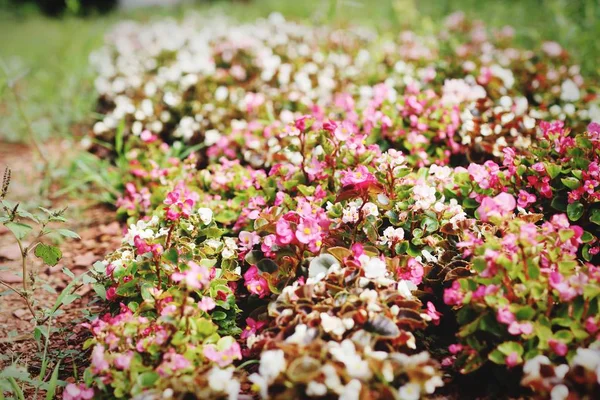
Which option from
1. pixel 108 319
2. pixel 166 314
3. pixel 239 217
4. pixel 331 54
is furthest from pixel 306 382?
pixel 331 54

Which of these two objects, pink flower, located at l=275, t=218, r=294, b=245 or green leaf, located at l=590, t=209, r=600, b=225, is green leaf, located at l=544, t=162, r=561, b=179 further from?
pink flower, located at l=275, t=218, r=294, b=245


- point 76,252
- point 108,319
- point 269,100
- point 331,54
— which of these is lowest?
point 76,252

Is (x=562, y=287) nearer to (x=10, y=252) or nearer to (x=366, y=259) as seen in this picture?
(x=366, y=259)

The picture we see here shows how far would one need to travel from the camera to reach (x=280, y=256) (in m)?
1.72

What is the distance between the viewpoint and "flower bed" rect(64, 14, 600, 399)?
135 cm

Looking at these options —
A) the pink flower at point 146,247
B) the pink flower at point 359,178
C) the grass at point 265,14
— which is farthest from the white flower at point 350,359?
the grass at point 265,14

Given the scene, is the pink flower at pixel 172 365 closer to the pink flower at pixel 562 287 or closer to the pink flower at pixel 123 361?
the pink flower at pixel 123 361

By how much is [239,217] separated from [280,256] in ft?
1.47

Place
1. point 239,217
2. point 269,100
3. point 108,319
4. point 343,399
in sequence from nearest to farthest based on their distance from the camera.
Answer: point 343,399 < point 108,319 < point 239,217 < point 269,100

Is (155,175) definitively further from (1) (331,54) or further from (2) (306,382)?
(1) (331,54)

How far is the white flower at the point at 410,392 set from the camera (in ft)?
4.09

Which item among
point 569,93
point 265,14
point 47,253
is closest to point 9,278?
point 47,253

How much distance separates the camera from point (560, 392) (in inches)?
48.7

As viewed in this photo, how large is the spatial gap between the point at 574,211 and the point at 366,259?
0.81 meters
